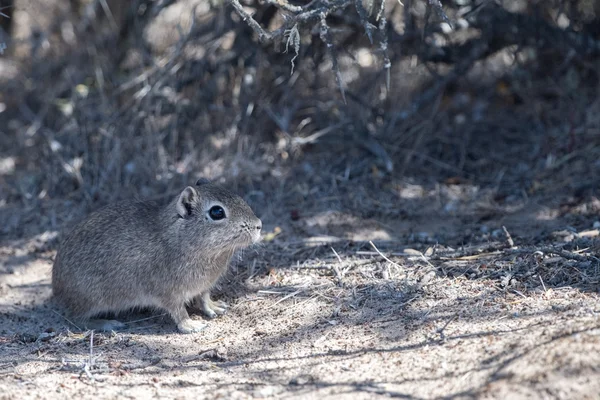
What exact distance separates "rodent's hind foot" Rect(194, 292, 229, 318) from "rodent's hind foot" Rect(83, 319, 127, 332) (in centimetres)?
66

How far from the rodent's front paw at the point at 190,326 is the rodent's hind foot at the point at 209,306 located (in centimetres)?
17

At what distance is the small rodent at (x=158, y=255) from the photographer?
18.8 ft

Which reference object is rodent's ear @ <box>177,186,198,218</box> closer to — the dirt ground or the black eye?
the black eye

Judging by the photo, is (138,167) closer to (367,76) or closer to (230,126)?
(230,126)

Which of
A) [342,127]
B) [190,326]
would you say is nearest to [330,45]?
[190,326]

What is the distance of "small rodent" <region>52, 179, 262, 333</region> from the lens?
5.73 metres

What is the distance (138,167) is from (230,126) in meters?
1.16

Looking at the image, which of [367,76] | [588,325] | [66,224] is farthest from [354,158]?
[588,325]

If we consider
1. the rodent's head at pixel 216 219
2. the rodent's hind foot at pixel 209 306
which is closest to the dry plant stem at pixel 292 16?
the rodent's head at pixel 216 219

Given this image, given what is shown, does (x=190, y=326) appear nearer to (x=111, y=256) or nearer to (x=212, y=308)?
(x=212, y=308)

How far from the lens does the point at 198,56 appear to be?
8.59 m

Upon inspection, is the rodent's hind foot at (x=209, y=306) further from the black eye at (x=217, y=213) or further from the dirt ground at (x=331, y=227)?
the black eye at (x=217, y=213)

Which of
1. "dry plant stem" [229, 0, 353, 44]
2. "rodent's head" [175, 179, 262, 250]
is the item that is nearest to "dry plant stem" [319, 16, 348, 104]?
"dry plant stem" [229, 0, 353, 44]

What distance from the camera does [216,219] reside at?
5730mm
